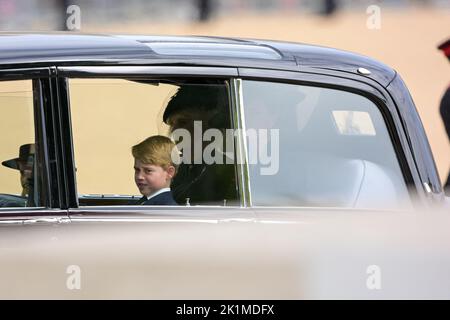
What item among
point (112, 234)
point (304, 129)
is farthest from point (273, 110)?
point (112, 234)

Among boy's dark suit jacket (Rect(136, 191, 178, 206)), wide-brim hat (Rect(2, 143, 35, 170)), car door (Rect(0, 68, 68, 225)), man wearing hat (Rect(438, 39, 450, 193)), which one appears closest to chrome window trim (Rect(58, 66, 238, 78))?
car door (Rect(0, 68, 68, 225))

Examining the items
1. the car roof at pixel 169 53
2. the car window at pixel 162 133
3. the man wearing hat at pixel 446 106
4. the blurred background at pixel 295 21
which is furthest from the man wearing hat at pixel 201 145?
the blurred background at pixel 295 21

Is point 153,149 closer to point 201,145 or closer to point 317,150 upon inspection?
point 201,145

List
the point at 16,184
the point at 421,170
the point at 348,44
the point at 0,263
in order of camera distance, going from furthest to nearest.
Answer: the point at 348,44, the point at 421,170, the point at 16,184, the point at 0,263

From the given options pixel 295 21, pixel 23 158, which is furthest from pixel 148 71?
pixel 295 21

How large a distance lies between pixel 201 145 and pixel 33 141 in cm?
51

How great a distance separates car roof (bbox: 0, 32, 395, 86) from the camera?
129 inches

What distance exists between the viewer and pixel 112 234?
10.6 feet

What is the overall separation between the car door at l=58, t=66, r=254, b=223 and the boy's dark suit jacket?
31mm

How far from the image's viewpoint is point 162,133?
3385 mm

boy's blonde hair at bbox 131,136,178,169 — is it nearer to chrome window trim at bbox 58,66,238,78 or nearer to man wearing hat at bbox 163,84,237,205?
man wearing hat at bbox 163,84,237,205

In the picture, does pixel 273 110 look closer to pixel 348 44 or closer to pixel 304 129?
pixel 304 129

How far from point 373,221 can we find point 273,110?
18.4 inches
